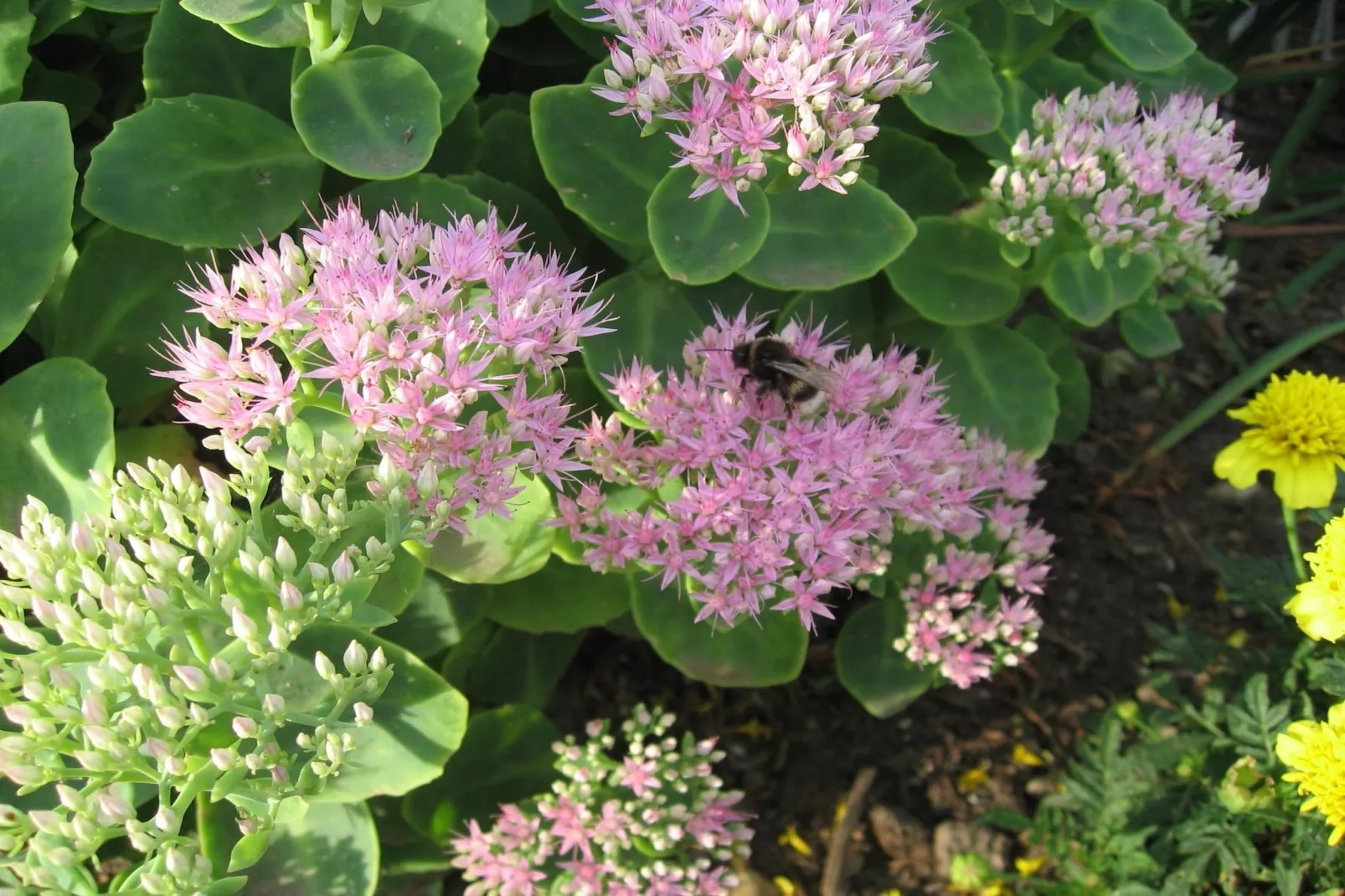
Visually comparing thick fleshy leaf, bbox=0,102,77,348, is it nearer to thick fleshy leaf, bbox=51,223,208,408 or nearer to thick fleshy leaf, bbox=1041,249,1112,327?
thick fleshy leaf, bbox=51,223,208,408

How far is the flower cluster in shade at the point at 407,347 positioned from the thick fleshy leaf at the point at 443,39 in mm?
351

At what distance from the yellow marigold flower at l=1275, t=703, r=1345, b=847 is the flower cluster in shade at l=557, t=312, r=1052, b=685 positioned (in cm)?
57

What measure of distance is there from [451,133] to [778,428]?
82cm

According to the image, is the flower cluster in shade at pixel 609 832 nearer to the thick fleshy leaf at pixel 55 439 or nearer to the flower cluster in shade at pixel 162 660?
the flower cluster in shade at pixel 162 660

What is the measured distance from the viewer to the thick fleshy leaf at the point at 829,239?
5.37 feet

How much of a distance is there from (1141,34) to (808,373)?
3.43 feet

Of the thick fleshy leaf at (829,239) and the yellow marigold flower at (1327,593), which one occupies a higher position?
the thick fleshy leaf at (829,239)

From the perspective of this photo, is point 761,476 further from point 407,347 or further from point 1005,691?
point 1005,691

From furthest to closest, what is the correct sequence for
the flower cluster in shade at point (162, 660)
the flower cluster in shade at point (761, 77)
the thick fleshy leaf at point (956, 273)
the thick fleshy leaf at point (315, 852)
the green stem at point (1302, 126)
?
the green stem at point (1302, 126)
the thick fleshy leaf at point (956, 273)
the thick fleshy leaf at point (315, 852)
the flower cluster in shade at point (761, 77)
the flower cluster in shade at point (162, 660)

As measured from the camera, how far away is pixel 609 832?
169 centimetres

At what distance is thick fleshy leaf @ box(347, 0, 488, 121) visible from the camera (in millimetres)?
1678

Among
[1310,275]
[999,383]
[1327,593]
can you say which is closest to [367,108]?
[999,383]

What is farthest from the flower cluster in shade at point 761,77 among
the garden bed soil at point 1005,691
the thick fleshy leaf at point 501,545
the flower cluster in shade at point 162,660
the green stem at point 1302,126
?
the green stem at point 1302,126

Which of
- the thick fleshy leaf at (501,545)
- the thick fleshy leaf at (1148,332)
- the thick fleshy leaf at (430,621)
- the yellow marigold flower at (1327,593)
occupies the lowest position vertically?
the thick fleshy leaf at (430,621)
